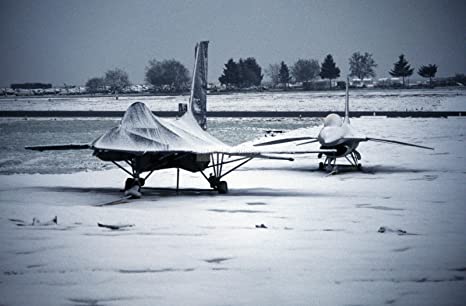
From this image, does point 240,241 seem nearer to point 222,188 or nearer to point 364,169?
point 222,188

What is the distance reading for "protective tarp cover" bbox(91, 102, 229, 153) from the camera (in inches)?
741

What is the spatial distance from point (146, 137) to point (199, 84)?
18.0 ft

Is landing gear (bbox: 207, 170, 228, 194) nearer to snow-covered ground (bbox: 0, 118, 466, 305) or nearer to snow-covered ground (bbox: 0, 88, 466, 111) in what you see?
snow-covered ground (bbox: 0, 118, 466, 305)

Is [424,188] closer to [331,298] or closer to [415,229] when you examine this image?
[415,229]

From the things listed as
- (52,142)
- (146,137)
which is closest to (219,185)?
(146,137)

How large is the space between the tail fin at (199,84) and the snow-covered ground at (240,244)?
270cm

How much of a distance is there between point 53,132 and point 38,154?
17.4 metres

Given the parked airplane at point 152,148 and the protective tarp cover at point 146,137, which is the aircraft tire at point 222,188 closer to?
the parked airplane at point 152,148

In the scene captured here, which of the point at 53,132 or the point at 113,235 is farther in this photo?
the point at 53,132

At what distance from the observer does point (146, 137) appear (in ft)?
63.1

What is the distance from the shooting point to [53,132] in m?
49.0

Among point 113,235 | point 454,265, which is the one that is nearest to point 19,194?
point 113,235

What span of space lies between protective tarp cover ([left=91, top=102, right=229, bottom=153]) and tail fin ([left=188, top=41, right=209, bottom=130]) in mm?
3153

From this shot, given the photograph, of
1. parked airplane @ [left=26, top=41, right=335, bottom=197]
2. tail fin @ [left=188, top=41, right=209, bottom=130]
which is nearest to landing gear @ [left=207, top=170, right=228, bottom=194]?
parked airplane @ [left=26, top=41, right=335, bottom=197]
